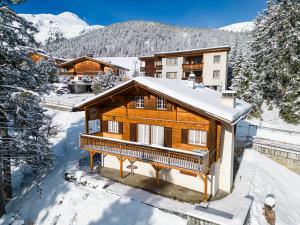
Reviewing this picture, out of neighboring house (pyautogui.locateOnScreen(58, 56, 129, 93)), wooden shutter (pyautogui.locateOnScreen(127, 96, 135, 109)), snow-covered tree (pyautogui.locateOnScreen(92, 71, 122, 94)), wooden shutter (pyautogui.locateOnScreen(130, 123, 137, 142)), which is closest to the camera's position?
wooden shutter (pyautogui.locateOnScreen(127, 96, 135, 109))

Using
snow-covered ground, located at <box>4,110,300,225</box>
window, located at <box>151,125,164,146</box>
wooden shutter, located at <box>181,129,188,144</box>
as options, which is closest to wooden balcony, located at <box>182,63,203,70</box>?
snow-covered ground, located at <box>4,110,300,225</box>

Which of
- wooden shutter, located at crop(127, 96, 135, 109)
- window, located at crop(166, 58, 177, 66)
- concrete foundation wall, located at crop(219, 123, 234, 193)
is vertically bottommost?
concrete foundation wall, located at crop(219, 123, 234, 193)

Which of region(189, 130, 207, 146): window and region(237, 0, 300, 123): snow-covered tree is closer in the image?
region(189, 130, 207, 146): window

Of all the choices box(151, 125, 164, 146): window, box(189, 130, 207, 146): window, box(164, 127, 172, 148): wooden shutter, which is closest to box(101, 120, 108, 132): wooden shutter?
box(151, 125, 164, 146): window

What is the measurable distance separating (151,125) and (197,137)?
356 cm

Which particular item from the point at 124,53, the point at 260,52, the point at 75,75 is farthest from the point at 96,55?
the point at 260,52

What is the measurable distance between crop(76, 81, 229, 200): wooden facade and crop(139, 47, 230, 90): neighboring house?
27.0 metres

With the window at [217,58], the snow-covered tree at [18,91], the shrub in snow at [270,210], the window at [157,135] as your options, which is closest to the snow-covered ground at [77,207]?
the snow-covered tree at [18,91]

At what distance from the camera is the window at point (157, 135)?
16.7 meters

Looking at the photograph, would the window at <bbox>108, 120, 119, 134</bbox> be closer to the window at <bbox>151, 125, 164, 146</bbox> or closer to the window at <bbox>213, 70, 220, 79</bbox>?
the window at <bbox>151, 125, 164, 146</bbox>

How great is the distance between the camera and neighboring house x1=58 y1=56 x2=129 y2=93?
5403cm

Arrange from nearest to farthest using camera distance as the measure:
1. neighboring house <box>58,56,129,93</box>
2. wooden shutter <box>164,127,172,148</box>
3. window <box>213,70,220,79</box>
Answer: wooden shutter <box>164,127,172,148</box> → window <box>213,70,220,79</box> → neighboring house <box>58,56,129,93</box>

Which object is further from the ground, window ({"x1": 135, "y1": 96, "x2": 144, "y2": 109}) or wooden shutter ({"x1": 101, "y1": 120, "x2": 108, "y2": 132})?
window ({"x1": 135, "y1": 96, "x2": 144, "y2": 109})

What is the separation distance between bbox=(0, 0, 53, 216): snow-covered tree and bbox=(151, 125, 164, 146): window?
25.2 ft
